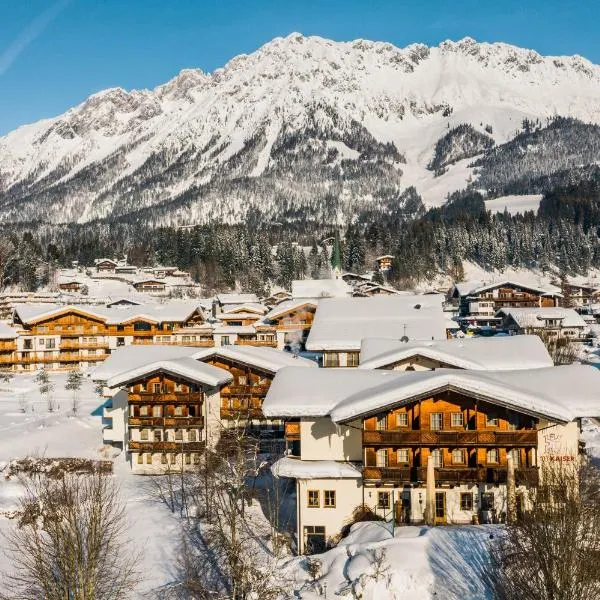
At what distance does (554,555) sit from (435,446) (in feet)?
35.5

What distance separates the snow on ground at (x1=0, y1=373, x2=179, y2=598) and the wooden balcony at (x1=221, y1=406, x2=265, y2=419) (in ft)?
21.6

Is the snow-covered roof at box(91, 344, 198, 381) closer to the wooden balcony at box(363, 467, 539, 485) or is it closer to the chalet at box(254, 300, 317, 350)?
the wooden balcony at box(363, 467, 539, 485)

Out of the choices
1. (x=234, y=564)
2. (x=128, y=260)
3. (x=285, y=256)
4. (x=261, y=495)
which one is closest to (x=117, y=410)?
(x=261, y=495)

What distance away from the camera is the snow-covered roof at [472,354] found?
35.4 m

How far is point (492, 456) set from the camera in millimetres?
27250

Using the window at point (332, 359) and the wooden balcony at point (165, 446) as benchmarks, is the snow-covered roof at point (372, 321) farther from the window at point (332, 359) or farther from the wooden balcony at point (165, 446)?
the wooden balcony at point (165, 446)

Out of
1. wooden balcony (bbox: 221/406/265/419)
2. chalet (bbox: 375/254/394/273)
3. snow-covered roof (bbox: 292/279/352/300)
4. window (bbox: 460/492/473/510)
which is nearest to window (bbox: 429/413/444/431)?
window (bbox: 460/492/473/510)

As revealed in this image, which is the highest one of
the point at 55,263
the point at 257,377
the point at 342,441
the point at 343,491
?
the point at 55,263

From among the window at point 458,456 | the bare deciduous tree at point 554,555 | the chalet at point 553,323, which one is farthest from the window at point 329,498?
the chalet at point 553,323

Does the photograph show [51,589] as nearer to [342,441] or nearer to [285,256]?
[342,441]

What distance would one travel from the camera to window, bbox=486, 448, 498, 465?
27.2m

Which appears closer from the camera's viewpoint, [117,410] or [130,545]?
[130,545]

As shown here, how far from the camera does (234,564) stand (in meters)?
21.4

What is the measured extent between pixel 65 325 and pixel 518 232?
129497 mm
